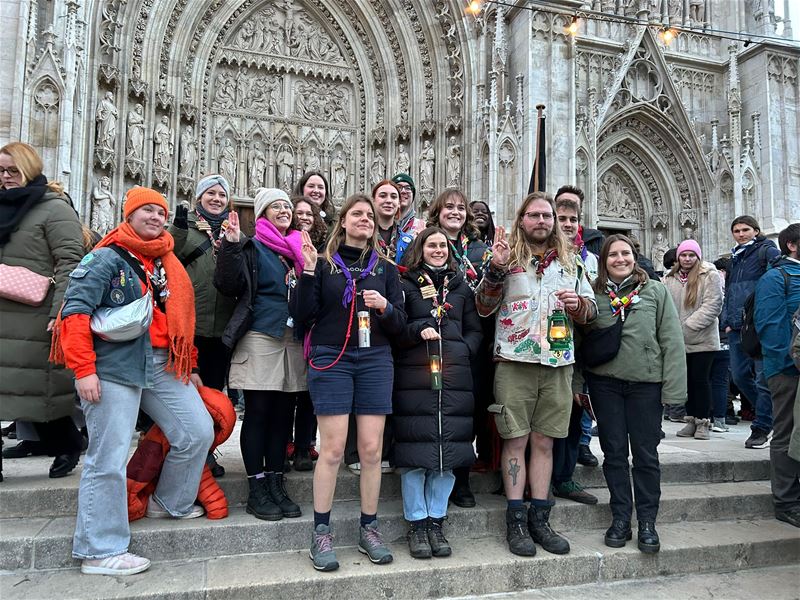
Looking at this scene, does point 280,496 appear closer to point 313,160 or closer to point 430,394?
point 430,394

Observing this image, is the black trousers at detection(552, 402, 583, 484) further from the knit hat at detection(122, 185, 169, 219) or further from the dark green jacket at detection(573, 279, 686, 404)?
the knit hat at detection(122, 185, 169, 219)

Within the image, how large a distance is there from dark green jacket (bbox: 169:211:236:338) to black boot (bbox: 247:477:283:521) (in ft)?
3.18

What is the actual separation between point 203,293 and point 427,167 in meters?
9.46

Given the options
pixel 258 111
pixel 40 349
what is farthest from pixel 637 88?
pixel 40 349

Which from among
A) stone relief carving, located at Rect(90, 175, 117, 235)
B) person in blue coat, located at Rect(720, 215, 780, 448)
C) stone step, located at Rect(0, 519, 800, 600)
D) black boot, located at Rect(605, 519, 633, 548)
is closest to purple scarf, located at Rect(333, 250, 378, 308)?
stone step, located at Rect(0, 519, 800, 600)

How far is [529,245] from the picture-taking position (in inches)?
142

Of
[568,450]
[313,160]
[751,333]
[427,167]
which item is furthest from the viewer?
[313,160]

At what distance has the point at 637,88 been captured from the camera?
13.9m

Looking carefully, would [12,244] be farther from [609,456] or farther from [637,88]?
[637,88]

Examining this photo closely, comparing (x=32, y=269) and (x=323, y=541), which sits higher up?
(x=32, y=269)

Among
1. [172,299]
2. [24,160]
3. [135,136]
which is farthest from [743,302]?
[135,136]

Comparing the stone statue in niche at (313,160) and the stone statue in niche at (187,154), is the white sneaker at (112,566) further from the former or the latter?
the stone statue in niche at (313,160)

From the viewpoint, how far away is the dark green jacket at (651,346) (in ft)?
11.4

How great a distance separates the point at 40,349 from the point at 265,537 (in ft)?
5.74
